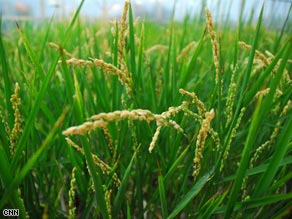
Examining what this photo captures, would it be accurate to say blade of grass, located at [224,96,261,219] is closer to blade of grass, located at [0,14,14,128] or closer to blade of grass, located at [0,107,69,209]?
blade of grass, located at [0,107,69,209]

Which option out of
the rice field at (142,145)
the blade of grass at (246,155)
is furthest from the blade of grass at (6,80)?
the blade of grass at (246,155)

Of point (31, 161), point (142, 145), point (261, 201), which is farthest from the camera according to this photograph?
point (142, 145)

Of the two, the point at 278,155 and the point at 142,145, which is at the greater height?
the point at 278,155

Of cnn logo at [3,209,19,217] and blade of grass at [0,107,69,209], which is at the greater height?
blade of grass at [0,107,69,209]

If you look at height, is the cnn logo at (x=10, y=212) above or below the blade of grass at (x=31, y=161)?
below

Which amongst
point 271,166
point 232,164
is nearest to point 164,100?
point 232,164

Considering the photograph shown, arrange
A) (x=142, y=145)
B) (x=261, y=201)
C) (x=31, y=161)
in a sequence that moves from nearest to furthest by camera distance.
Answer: (x=31, y=161)
(x=261, y=201)
(x=142, y=145)

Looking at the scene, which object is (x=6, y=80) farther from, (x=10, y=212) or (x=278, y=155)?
(x=278, y=155)

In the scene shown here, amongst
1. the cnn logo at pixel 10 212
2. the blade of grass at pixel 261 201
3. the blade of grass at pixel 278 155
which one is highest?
the blade of grass at pixel 278 155

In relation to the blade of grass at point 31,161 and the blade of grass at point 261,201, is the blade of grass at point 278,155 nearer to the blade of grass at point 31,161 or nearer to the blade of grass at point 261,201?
the blade of grass at point 261,201

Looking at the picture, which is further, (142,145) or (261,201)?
(142,145)

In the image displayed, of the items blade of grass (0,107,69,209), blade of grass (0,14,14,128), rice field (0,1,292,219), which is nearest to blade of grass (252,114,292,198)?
rice field (0,1,292,219)

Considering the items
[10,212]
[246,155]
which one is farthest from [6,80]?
[246,155]
